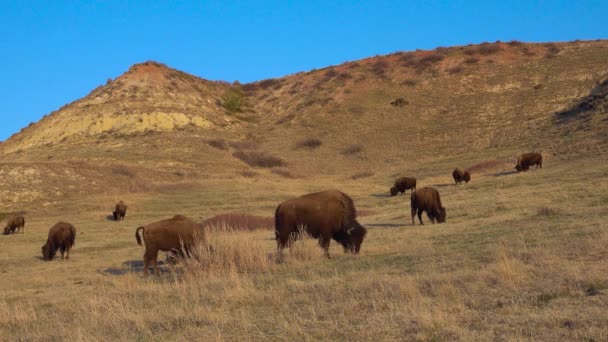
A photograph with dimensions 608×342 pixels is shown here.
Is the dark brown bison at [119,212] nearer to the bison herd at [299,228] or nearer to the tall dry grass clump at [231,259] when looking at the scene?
the bison herd at [299,228]

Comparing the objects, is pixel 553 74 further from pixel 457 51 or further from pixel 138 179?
pixel 138 179

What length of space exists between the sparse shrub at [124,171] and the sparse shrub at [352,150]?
2426 cm

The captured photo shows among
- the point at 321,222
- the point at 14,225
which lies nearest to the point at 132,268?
the point at 321,222

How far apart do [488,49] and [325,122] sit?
30.6 metres

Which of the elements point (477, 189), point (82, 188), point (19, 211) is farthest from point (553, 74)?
point (19, 211)

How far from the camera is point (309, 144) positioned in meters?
68.0

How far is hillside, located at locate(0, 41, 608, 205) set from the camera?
169ft

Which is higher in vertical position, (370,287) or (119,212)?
(119,212)

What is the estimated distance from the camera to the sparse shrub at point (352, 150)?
64312 millimetres

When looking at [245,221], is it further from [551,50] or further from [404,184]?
[551,50]

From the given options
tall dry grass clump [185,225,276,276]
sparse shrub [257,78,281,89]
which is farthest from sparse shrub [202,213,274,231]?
sparse shrub [257,78,281,89]

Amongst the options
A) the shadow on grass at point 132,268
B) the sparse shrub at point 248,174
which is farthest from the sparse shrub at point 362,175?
the shadow on grass at point 132,268

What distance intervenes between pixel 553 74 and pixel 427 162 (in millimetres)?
29946

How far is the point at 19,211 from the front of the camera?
3909cm
